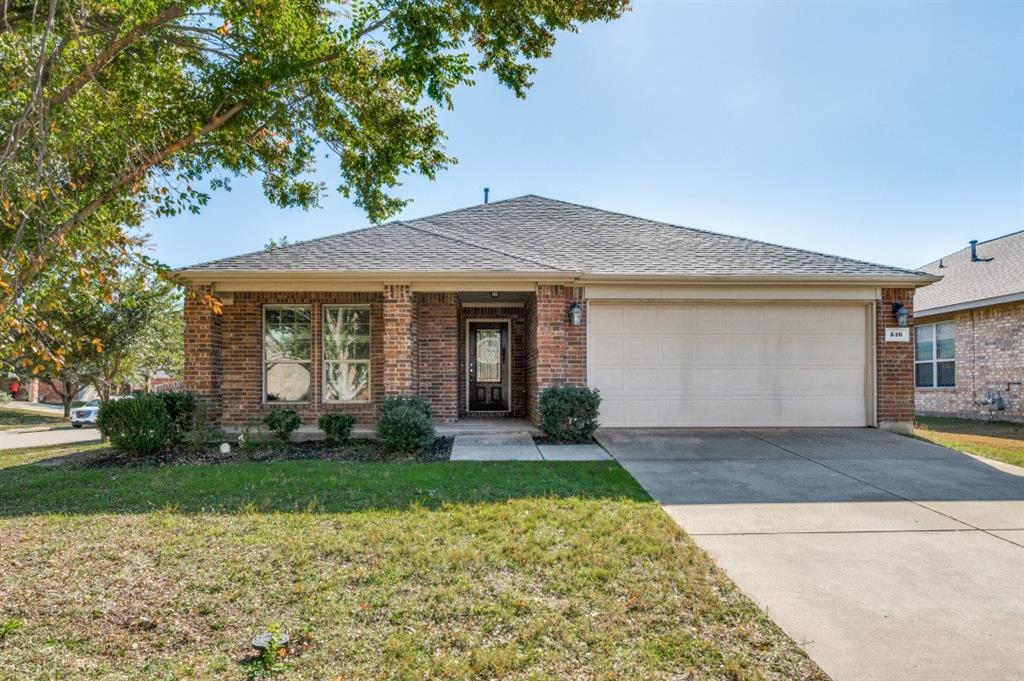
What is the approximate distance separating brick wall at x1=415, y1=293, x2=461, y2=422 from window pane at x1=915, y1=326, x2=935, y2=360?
14182 mm

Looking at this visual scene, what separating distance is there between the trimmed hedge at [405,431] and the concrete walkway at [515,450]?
0.51m

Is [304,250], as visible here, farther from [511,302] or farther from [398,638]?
[398,638]

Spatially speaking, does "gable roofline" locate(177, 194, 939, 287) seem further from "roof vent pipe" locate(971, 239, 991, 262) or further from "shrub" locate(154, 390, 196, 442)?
"roof vent pipe" locate(971, 239, 991, 262)

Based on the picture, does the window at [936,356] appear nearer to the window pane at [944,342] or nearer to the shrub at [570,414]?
the window pane at [944,342]

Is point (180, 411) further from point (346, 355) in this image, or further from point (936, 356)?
point (936, 356)

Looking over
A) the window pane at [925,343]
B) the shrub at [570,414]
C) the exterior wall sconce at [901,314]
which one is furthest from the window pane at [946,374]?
the shrub at [570,414]

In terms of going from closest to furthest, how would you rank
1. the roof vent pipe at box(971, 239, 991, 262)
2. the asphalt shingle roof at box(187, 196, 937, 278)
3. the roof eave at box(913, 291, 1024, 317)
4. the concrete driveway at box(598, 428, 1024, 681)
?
the concrete driveway at box(598, 428, 1024, 681) < the asphalt shingle roof at box(187, 196, 937, 278) < the roof eave at box(913, 291, 1024, 317) < the roof vent pipe at box(971, 239, 991, 262)

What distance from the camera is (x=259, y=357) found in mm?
9828

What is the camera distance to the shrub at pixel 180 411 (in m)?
8.58

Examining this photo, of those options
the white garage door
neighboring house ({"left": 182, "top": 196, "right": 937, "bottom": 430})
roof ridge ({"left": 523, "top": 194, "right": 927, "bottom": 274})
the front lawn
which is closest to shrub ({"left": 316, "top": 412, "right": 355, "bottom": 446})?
neighboring house ({"left": 182, "top": 196, "right": 937, "bottom": 430})

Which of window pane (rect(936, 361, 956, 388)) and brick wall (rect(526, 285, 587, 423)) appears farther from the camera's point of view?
window pane (rect(936, 361, 956, 388))

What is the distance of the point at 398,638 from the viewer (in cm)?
281

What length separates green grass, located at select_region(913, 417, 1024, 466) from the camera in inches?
308

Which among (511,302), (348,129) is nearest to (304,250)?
(348,129)
